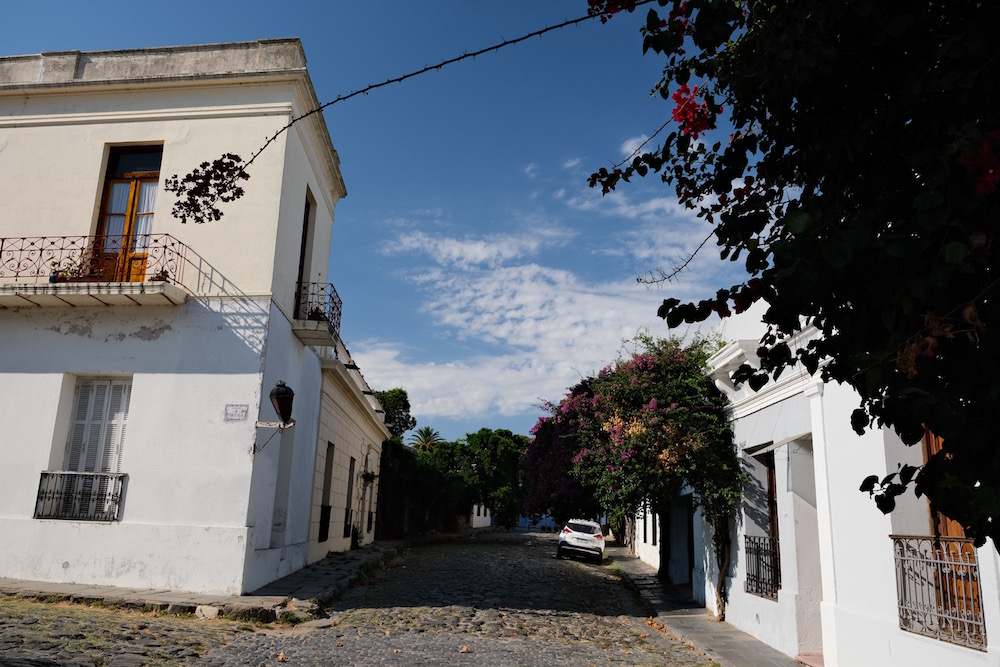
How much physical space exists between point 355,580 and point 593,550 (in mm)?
10617

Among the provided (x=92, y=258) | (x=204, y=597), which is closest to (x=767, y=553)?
(x=204, y=597)

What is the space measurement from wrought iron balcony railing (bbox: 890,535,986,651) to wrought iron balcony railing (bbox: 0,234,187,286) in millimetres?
10317

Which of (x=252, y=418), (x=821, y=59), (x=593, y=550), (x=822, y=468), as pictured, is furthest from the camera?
(x=593, y=550)

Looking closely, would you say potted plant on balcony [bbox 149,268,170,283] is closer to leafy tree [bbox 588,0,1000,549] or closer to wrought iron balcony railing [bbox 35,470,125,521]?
wrought iron balcony railing [bbox 35,470,125,521]

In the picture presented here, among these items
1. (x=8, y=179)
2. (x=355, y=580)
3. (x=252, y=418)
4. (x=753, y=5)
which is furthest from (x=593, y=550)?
(x=753, y=5)

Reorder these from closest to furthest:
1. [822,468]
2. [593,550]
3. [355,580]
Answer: [822,468] < [355,580] < [593,550]

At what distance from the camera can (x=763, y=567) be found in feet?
33.1

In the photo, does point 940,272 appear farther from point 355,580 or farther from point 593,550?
point 593,550

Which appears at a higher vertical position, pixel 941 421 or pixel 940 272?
pixel 940 272

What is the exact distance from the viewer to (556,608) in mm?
11797

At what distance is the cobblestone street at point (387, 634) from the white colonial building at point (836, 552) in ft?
4.66

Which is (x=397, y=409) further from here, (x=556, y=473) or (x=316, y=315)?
(x=316, y=315)

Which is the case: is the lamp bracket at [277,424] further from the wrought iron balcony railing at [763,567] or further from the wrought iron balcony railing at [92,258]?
the wrought iron balcony railing at [763,567]

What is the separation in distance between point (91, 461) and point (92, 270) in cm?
295
